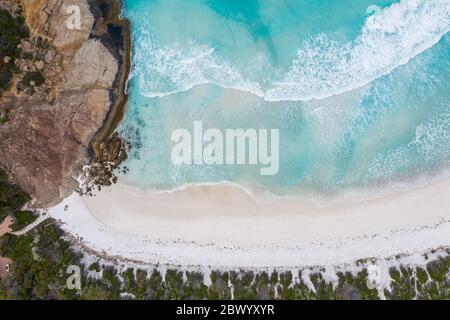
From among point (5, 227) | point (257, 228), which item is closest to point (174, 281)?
point (257, 228)

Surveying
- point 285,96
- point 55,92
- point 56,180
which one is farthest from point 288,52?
point 56,180

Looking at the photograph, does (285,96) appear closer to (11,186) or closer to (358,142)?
(358,142)

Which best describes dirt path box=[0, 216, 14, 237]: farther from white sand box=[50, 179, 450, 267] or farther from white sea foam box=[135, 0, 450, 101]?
white sea foam box=[135, 0, 450, 101]

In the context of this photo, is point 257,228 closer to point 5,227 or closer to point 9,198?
point 9,198

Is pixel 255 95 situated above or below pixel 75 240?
above
